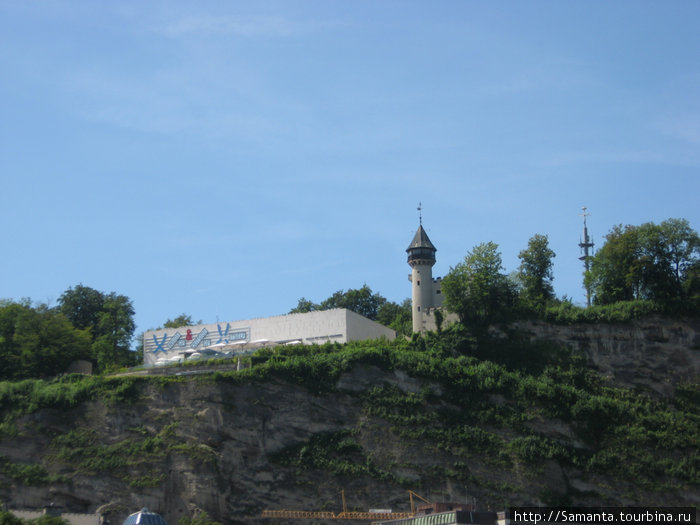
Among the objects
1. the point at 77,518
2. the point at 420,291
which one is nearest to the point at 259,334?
the point at 420,291

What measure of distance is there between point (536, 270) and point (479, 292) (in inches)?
214

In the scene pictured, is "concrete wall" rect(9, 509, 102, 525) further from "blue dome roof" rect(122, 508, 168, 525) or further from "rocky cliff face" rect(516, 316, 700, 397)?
"rocky cliff face" rect(516, 316, 700, 397)

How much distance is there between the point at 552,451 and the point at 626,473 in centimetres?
407

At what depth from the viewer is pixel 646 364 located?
5572cm

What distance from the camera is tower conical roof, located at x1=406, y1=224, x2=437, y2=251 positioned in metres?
64.3

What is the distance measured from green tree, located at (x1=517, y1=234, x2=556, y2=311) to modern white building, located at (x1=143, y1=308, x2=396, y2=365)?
9.80 metres

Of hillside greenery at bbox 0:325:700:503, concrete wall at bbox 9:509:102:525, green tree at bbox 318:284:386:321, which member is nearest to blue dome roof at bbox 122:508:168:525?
concrete wall at bbox 9:509:102:525

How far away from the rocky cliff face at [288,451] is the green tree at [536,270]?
397 centimetres

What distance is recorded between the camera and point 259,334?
63.4 meters

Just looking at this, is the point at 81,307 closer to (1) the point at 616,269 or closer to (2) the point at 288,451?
(2) the point at 288,451

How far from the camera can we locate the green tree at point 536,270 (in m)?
61.1

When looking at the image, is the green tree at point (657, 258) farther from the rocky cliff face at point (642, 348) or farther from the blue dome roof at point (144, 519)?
the blue dome roof at point (144, 519)

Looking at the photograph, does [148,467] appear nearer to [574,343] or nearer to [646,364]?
[574,343]

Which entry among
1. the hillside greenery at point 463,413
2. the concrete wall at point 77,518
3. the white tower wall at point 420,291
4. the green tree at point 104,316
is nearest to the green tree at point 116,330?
the green tree at point 104,316
